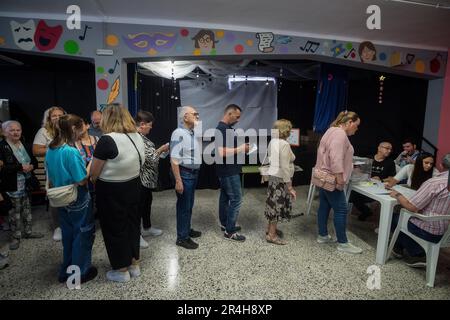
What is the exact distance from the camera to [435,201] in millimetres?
1932

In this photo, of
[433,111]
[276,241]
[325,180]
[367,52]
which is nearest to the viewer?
[325,180]

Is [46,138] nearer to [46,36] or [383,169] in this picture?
[46,36]

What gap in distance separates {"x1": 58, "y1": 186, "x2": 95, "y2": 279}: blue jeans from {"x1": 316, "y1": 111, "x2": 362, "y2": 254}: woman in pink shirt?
196cm

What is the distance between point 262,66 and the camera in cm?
457

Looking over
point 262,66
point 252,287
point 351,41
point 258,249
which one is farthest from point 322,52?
point 252,287

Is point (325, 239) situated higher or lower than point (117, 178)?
lower

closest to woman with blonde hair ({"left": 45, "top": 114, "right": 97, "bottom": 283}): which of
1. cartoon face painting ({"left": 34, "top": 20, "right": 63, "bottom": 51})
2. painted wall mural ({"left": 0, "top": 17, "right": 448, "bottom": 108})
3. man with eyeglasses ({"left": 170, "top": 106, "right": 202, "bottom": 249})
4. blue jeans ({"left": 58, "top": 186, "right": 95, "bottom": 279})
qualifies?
blue jeans ({"left": 58, "top": 186, "right": 95, "bottom": 279})

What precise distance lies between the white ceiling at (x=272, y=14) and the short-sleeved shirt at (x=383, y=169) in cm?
160

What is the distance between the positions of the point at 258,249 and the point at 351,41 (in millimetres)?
2989

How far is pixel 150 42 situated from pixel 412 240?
10.9ft

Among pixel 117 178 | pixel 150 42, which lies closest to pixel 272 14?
pixel 150 42

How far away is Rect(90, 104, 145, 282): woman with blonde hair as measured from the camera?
5.54ft

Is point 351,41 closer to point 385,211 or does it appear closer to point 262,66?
point 262,66

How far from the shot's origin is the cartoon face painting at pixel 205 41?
3221 millimetres
